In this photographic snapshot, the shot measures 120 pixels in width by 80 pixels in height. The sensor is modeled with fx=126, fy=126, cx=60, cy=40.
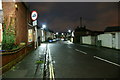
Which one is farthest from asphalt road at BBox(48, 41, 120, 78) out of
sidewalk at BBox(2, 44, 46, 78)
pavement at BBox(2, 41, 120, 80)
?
sidewalk at BBox(2, 44, 46, 78)

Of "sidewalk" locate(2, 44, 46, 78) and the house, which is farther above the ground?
the house

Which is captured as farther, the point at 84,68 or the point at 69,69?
the point at 84,68

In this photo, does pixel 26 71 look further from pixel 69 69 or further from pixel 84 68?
pixel 84 68

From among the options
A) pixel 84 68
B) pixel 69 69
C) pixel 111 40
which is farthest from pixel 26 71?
pixel 111 40

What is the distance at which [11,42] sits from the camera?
938 centimetres

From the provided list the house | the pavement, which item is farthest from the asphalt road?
the house

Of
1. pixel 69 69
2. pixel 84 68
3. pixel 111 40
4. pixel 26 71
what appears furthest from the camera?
pixel 111 40

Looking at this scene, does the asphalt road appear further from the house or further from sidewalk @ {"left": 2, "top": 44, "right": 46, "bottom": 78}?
the house

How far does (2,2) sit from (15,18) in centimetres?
160

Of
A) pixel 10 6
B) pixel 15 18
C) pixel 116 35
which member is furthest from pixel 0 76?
pixel 116 35

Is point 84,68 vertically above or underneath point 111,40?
underneath

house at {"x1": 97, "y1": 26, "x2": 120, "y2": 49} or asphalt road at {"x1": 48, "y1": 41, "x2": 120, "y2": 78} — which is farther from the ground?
house at {"x1": 97, "y1": 26, "x2": 120, "y2": 49}

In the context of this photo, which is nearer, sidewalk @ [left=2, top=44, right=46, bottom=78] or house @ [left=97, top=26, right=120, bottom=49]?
sidewalk @ [left=2, top=44, right=46, bottom=78]

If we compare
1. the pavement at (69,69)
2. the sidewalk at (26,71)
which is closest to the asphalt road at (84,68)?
the pavement at (69,69)
